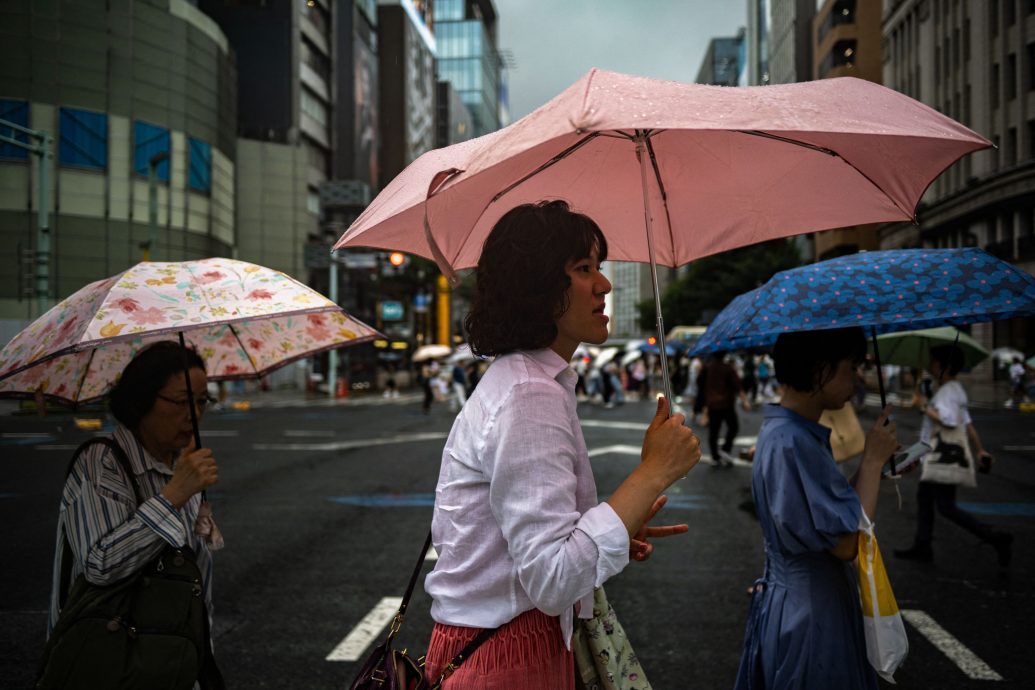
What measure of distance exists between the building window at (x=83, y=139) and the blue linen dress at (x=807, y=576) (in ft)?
144

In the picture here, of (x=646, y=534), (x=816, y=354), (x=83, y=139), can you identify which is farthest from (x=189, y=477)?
(x=83, y=139)

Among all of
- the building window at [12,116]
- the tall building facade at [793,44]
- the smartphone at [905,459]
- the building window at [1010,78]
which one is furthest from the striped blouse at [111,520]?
the tall building facade at [793,44]

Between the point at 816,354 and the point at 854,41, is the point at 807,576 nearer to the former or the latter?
the point at 816,354

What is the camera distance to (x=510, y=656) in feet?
6.08

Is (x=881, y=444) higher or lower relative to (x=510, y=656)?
higher

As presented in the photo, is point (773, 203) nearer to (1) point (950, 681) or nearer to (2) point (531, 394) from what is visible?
(2) point (531, 394)

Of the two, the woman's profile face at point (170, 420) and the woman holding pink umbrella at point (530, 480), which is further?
the woman's profile face at point (170, 420)

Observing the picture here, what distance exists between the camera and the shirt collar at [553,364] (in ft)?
6.04

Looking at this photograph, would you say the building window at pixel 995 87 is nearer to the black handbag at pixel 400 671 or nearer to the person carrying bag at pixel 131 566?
the person carrying bag at pixel 131 566

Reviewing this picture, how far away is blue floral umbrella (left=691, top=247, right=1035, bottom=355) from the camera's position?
296 centimetres

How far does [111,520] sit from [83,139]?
43711mm

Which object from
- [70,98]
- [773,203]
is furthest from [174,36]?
[773,203]

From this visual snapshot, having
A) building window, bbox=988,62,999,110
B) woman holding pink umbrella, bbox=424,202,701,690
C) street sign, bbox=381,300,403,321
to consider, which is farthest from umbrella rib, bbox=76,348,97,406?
street sign, bbox=381,300,403,321

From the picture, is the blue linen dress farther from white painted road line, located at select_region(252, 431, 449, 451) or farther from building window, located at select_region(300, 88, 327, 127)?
building window, located at select_region(300, 88, 327, 127)
